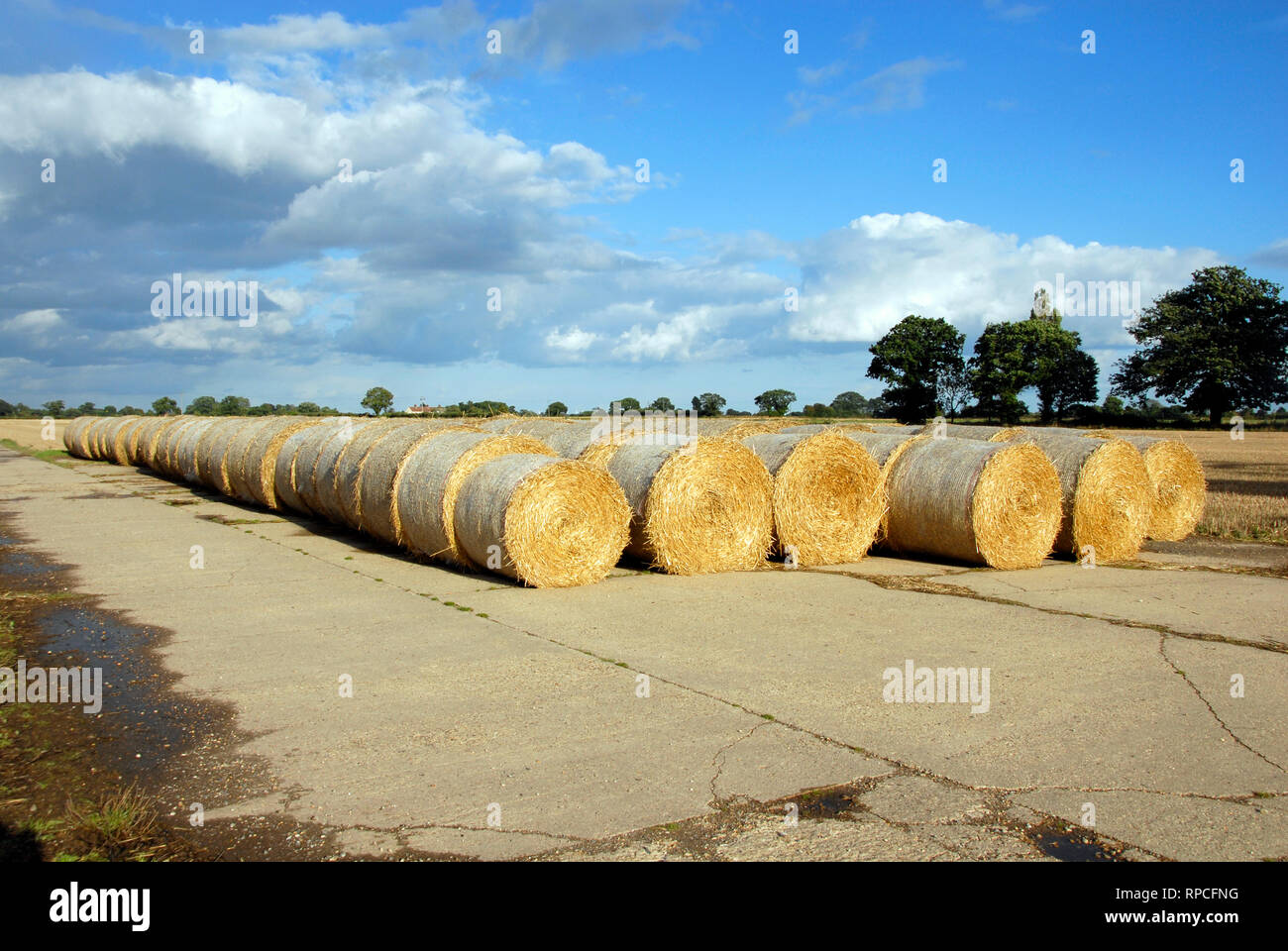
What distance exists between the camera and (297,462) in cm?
1630

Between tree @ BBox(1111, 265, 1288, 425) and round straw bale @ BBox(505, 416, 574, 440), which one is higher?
tree @ BBox(1111, 265, 1288, 425)

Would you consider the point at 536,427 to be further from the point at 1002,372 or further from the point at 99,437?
the point at 1002,372

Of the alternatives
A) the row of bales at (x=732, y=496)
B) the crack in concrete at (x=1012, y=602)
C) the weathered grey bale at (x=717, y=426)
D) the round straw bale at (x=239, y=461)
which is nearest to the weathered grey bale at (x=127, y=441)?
the round straw bale at (x=239, y=461)

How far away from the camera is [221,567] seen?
1172 cm

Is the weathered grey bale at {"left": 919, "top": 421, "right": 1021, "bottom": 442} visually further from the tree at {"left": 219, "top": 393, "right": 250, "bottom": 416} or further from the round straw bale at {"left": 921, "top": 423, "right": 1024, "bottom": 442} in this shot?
the tree at {"left": 219, "top": 393, "right": 250, "bottom": 416}

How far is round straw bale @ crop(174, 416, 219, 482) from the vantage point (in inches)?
932

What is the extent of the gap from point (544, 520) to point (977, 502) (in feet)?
17.7

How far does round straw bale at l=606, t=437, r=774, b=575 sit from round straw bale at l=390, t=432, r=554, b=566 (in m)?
1.49

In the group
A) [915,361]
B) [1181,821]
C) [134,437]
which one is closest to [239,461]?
[134,437]

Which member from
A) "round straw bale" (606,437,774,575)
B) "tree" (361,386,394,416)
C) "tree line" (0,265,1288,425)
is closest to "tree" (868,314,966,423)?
"tree line" (0,265,1288,425)

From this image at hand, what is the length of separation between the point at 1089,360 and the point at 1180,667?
68120mm

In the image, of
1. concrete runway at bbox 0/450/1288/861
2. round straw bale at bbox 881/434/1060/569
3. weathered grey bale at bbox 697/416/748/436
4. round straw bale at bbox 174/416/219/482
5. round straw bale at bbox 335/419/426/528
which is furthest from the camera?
round straw bale at bbox 174/416/219/482

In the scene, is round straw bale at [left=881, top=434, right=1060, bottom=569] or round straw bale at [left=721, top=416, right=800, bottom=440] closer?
round straw bale at [left=881, top=434, right=1060, bottom=569]
